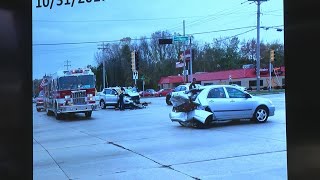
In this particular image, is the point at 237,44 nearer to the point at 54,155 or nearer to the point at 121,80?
the point at 121,80

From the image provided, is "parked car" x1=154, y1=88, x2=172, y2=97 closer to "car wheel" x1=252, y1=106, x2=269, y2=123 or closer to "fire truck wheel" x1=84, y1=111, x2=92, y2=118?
"fire truck wheel" x1=84, y1=111, x2=92, y2=118

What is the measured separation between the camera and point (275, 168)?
21.1 feet

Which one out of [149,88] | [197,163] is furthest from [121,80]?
[197,163]

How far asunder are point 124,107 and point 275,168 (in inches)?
187

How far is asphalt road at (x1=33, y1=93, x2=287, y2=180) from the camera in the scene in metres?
6.50

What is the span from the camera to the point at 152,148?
29.1 feet

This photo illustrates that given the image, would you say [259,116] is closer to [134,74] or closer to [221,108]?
[221,108]

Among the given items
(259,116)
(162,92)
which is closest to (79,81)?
(162,92)

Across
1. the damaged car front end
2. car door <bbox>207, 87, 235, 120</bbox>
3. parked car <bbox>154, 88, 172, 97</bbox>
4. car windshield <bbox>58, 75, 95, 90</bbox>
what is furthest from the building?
car door <bbox>207, 87, 235, 120</bbox>

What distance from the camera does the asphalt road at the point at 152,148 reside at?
650 cm
